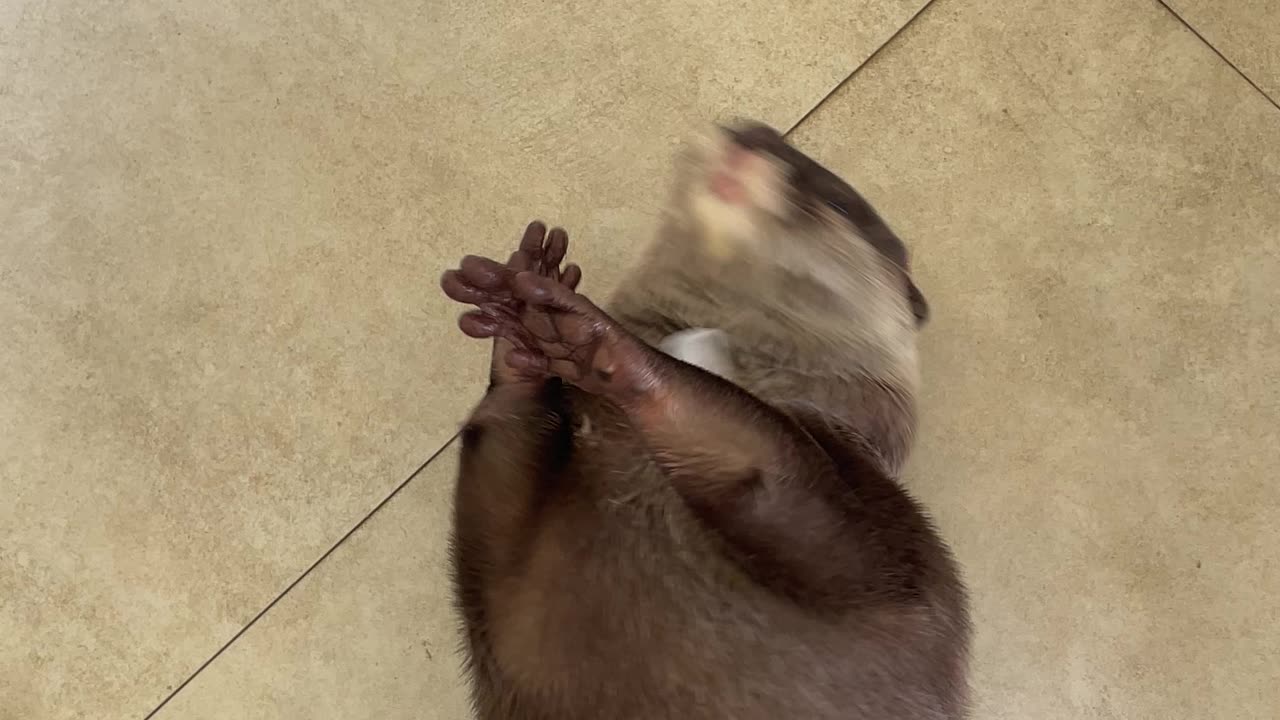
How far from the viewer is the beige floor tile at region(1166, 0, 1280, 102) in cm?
172

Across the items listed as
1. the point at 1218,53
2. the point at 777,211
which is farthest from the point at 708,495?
the point at 1218,53

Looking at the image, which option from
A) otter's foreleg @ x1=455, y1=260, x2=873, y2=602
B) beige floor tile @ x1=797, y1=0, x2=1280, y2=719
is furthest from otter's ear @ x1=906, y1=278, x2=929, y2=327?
otter's foreleg @ x1=455, y1=260, x2=873, y2=602

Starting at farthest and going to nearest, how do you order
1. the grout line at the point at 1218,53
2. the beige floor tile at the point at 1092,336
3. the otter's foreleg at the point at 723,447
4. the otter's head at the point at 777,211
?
the grout line at the point at 1218,53, the beige floor tile at the point at 1092,336, the otter's head at the point at 777,211, the otter's foreleg at the point at 723,447

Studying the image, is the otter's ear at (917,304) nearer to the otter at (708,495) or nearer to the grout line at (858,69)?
the otter at (708,495)

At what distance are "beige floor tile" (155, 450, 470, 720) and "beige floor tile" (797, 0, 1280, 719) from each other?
74 cm

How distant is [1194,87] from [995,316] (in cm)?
50

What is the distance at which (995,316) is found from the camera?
5.43 ft

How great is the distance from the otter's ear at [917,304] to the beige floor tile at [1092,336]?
Answer: 0.66ft

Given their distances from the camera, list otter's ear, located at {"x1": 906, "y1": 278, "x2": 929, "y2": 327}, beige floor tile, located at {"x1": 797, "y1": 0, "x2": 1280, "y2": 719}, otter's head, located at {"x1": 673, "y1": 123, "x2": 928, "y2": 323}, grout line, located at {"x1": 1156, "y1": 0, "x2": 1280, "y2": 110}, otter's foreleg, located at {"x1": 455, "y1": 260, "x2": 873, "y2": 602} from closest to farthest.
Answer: otter's foreleg, located at {"x1": 455, "y1": 260, "x2": 873, "y2": 602}
otter's head, located at {"x1": 673, "y1": 123, "x2": 928, "y2": 323}
otter's ear, located at {"x1": 906, "y1": 278, "x2": 929, "y2": 327}
beige floor tile, located at {"x1": 797, "y1": 0, "x2": 1280, "y2": 719}
grout line, located at {"x1": 1156, "y1": 0, "x2": 1280, "y2": 110}

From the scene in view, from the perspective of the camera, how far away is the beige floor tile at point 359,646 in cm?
156

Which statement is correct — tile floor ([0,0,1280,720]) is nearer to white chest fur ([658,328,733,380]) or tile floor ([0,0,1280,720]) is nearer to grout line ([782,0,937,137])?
grout line ([782,0,937,137])

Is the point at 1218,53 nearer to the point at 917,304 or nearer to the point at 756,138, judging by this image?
the point at 917,304

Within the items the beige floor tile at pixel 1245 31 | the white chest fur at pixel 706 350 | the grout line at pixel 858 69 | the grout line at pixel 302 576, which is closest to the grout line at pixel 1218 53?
the beige floor tile at pixel 1245 31

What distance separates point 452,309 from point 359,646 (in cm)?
52
